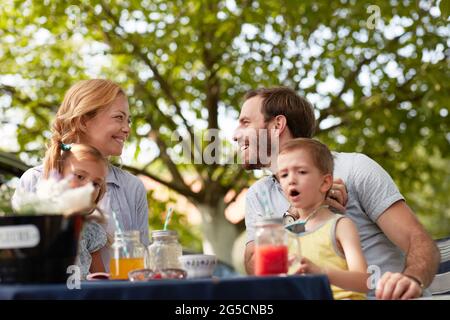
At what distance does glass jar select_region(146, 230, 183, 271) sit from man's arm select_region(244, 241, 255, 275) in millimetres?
670

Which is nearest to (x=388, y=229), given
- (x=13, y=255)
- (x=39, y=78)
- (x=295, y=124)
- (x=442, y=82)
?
(x=295, y=124)

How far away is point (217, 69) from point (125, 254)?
5.18 m

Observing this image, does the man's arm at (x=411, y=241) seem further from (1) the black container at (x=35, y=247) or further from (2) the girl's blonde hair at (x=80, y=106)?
(2) the girl's blonde hair at (x=80, y=106)

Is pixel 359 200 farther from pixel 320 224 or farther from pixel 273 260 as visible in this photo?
pixel 273 260

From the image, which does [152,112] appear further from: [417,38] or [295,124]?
[295,124]

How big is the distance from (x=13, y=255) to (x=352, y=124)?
6172mm

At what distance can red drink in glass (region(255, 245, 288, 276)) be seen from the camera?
6.12ft

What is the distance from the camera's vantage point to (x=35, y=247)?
5.49ft

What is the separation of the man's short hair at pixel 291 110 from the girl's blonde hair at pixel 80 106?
0.62 meters

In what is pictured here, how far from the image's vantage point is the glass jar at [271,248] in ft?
6.13

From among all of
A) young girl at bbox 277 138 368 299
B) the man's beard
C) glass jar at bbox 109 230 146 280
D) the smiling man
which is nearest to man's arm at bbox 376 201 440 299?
the smiling man

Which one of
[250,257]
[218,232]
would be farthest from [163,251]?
[218,232]

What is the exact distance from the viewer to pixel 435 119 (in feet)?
24.0

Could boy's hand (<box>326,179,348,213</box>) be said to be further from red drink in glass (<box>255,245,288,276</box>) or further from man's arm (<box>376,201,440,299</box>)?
red drink in glass (<box>255,245,288,276</box>)
